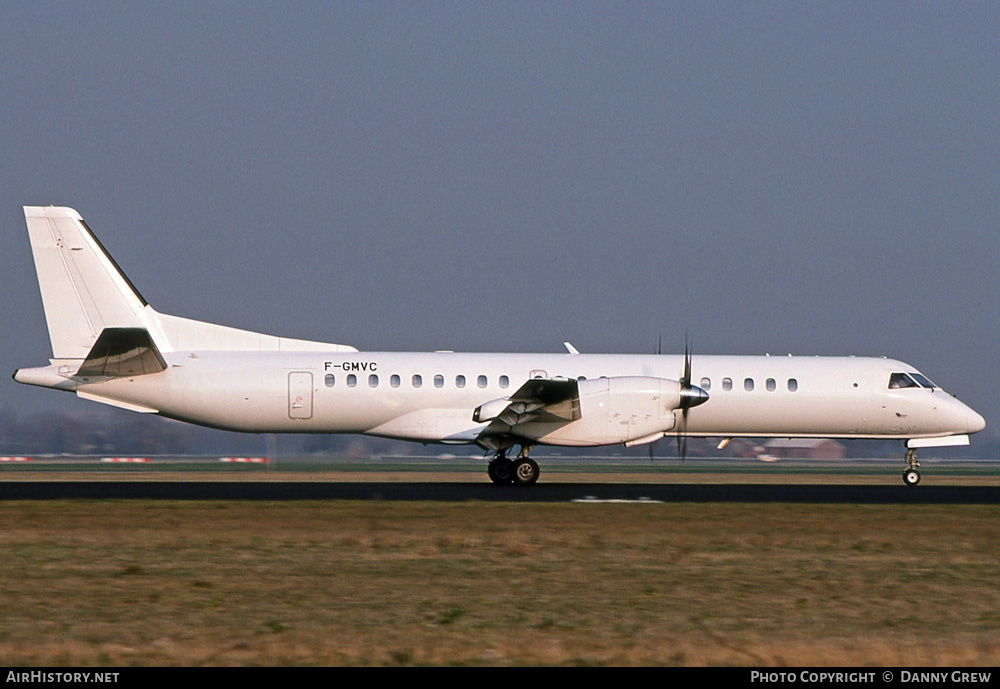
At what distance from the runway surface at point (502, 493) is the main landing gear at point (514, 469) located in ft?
1.12

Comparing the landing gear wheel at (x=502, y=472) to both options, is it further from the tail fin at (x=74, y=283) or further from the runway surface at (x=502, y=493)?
the tail fin at (x=74, y=283)

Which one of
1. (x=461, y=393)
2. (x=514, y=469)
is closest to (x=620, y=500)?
(x=514, y=469)

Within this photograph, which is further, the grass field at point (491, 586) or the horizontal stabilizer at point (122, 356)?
the horizontal stabilizer at point (122, 356)

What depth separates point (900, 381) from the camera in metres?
28.8

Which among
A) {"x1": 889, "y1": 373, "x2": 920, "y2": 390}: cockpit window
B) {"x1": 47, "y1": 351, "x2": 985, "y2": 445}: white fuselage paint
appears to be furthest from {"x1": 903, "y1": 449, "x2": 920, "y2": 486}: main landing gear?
{"x1": 889, "y1": 373, "x2": 920, "y2": 390}: cockpit window

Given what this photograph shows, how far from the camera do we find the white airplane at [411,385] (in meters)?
25.7

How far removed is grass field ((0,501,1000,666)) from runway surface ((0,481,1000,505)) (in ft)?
8.88

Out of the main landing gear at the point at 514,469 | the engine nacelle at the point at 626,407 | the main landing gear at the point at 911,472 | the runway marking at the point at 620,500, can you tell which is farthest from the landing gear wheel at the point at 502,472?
the main landing gear at the point at 911,472

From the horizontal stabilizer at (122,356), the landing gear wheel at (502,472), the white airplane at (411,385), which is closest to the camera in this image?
the horizontal stabilizer at (122,356)

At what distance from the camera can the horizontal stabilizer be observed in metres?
24.9

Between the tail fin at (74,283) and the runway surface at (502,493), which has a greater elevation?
the tail fin at (74,283)

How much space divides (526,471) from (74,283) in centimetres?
1189

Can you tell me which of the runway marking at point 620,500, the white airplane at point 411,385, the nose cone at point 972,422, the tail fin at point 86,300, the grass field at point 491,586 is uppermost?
the tail fin at point 86,300

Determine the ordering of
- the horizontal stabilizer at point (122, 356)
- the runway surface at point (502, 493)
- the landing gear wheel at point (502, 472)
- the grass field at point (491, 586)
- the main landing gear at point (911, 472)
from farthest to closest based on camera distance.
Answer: the main landing gear at point (911, 472), the landing gear wheel at point (502, 472), the horizontal stabilizer at point (122, 356), the runway surface at point (502, 493), the grass field at point (491, 586)
